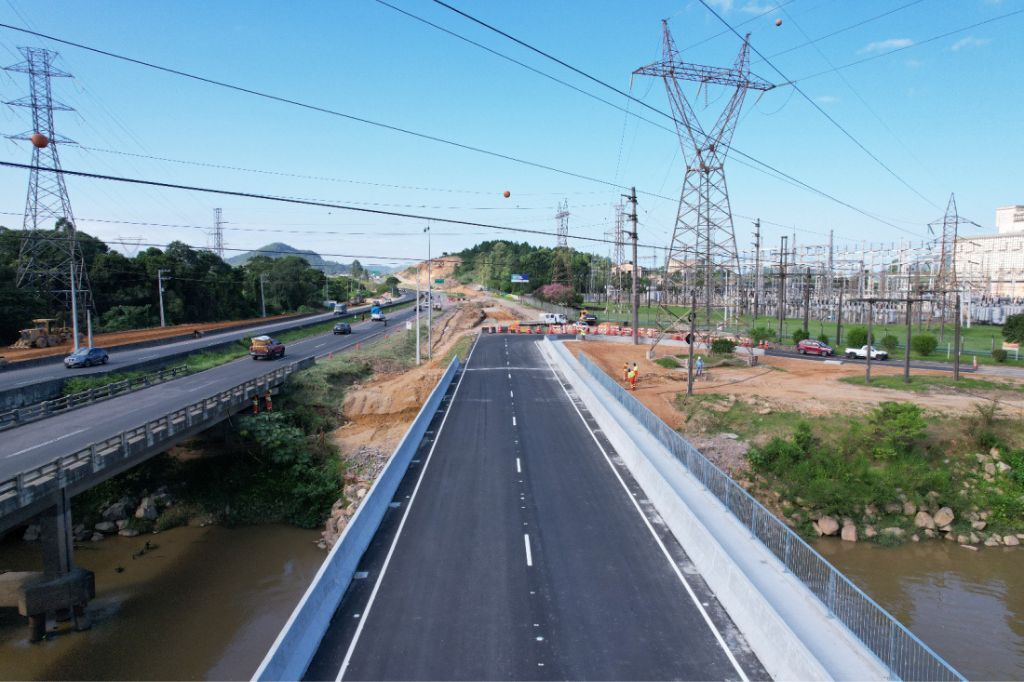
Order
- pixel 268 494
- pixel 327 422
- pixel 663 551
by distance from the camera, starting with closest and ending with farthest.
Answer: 1. pixel 663 551
2. pixel 268 494
3. pixel 327 422

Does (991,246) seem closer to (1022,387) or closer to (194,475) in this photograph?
(1022,387)

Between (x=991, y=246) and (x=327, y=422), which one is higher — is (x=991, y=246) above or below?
above

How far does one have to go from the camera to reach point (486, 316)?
327 feet

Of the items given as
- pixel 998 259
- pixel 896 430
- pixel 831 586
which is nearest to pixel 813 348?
pixel 896 430

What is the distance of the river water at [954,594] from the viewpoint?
17688 mm

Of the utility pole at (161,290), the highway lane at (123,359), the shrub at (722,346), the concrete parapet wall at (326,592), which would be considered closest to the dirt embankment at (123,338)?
the utility pole at (161,290)

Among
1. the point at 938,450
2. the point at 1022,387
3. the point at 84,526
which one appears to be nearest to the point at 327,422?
the point at 84,526

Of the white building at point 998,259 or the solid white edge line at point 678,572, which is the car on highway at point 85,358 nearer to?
the solid white edge line at point 678,572

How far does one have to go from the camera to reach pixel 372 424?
3747 cm

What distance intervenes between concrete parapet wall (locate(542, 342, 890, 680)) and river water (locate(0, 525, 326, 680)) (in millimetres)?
12872

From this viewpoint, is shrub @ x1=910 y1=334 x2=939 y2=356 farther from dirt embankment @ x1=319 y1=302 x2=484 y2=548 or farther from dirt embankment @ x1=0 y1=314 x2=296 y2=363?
dirt embankment @ x1=0 y1=314 x2=296 y2=363

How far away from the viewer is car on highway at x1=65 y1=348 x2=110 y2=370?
40156 millimetres

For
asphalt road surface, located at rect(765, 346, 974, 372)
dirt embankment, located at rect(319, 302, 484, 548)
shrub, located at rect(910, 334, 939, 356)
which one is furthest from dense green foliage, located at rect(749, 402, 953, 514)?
shrub, located at rect(910, 334, 939, 356)

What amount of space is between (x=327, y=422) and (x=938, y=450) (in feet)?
110
